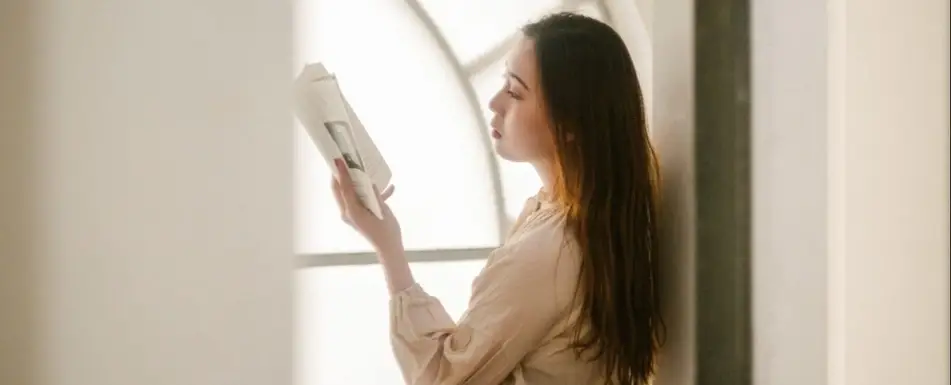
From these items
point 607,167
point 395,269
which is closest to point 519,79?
point 607,167

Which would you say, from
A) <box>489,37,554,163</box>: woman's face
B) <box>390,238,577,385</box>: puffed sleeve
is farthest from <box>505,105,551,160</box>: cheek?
<box>390,238,577,385</box>: puffed sleeve

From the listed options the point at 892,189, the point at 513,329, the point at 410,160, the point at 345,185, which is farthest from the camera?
the point at 410,160

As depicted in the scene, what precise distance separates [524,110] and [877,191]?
0.38 metres

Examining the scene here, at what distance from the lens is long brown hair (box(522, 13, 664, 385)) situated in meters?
0.86

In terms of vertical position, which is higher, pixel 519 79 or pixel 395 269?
pixel 519 79

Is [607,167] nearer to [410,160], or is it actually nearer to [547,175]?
[547,175]

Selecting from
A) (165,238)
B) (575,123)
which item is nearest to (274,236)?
(165,238)

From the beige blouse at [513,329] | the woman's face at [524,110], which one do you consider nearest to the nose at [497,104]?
the woman's face at [524,110]

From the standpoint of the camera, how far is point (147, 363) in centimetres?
104

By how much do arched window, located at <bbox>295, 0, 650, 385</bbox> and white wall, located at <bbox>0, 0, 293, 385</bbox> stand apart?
4cm

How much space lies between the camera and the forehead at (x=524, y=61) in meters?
0.91

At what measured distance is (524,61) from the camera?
0.91 m

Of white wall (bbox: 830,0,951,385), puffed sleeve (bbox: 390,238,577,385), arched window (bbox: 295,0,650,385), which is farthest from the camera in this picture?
arched window (bbox: 295,0,650,385)

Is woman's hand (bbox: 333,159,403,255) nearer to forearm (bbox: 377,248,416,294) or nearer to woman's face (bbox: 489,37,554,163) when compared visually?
forearm (bbox: 377,248,416,294)
